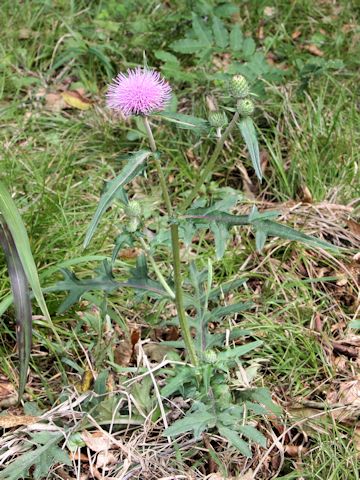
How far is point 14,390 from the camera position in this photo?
6.51 ft

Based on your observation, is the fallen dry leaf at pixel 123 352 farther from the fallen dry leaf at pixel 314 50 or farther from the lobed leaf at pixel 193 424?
the fallen dry leaf at pixel 314 50

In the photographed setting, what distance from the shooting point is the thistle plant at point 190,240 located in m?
1.55

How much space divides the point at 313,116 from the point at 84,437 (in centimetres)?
166

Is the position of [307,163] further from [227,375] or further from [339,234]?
[227,375]

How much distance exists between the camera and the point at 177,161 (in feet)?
8.96

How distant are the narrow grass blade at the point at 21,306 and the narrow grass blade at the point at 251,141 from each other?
666 millimetres

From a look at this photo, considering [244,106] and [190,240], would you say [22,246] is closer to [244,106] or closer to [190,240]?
[190,240]

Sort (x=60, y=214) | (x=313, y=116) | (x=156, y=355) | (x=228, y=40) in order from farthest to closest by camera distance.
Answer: (x=228, y=40) < (x=313, y=116) < (x=60, y=214) < (x=156, y=355)

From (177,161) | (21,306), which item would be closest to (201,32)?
(177,161)

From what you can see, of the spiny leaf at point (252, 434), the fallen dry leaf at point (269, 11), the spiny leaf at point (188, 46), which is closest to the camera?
the spiny leaf at point (252, 434)

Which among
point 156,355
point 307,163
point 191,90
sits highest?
point 191,90

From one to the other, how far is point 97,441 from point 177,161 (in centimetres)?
125

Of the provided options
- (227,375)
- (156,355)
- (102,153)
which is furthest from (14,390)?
(102,153)

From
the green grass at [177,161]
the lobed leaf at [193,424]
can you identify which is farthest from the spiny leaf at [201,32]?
the lobed leaf at [193,424]
